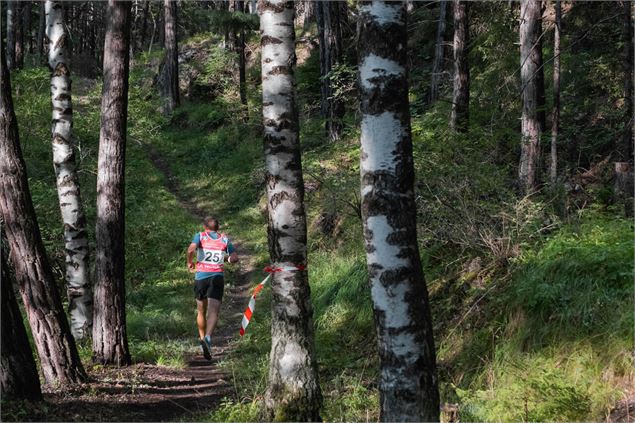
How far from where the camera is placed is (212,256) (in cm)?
962

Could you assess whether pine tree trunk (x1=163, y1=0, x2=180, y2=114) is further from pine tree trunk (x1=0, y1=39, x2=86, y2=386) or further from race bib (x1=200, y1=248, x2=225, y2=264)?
pine tree trunk (x1=0, y1=39, x2=86, y2=386)

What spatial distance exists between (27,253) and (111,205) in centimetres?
179

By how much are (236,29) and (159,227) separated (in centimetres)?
1191

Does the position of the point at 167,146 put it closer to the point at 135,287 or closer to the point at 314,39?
the point at 314,39

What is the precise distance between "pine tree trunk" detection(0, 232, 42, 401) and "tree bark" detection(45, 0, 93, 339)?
11.1ft

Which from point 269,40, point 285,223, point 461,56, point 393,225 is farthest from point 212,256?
point 461,56

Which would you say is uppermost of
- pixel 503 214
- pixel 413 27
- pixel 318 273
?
pixel 413 27

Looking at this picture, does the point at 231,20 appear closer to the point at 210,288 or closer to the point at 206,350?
the point at 210,288

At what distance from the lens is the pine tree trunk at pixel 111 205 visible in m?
8.20

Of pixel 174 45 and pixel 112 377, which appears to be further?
pixel 174 45

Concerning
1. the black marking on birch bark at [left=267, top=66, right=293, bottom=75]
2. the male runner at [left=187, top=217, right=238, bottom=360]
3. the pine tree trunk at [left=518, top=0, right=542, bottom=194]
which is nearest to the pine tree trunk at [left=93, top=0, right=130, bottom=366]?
the male runner at [left=187, top=217, right=238, bottom=360]

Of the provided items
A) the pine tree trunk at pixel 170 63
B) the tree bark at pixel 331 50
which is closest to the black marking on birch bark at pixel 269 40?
the tree bark at pixel 331 50

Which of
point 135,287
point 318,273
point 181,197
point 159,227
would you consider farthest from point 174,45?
point 318,273

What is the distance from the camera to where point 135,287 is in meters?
14.0
